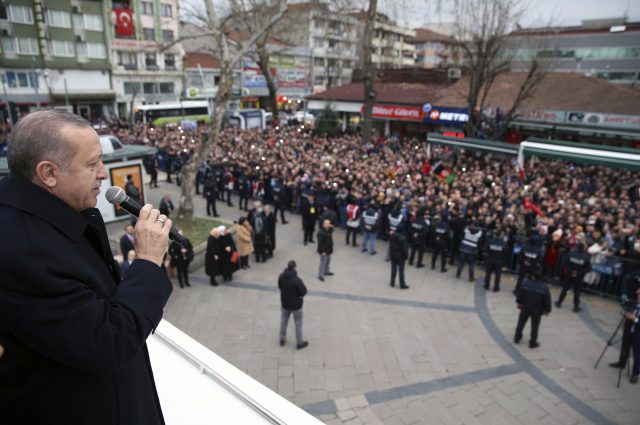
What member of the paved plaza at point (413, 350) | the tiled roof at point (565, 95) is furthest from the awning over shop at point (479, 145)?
the paved plaza at point (413, 350)

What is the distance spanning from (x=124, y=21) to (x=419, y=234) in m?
44.1

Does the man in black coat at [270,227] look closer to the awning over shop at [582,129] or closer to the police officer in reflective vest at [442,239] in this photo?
the police officer in reflective vest at [442,239]

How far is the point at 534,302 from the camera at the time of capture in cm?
824

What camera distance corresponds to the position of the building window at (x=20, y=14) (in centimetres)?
3728

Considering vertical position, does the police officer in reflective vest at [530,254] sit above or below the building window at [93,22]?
below

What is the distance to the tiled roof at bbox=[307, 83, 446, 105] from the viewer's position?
30.4m

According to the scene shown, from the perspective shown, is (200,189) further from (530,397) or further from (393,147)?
(530,397)

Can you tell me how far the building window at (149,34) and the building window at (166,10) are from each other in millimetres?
2298

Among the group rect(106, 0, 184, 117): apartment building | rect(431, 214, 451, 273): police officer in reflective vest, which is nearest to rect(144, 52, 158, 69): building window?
rect(106, 0, 184, 117): apartment building

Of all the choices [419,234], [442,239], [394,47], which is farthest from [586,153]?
[394,47]

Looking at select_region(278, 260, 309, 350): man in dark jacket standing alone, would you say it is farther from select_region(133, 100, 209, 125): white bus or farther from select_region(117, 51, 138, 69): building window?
select_region(117, 51, 138, 69): building window

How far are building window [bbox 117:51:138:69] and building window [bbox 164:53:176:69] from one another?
394 centimetres

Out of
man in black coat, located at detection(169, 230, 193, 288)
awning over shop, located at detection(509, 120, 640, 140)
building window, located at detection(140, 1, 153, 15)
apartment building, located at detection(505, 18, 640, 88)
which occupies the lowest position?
man in black coat, located at detection(169, 230, 193, 288)

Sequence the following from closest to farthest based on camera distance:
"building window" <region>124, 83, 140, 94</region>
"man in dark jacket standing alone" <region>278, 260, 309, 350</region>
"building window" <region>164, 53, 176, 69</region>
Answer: "man in dark jacket standing alone" <region>278, 260, 309, 350</region>
"building window" <region>124, 83, 140, 94</region>
"building window" <region>164, 53, 176, 69</region>
